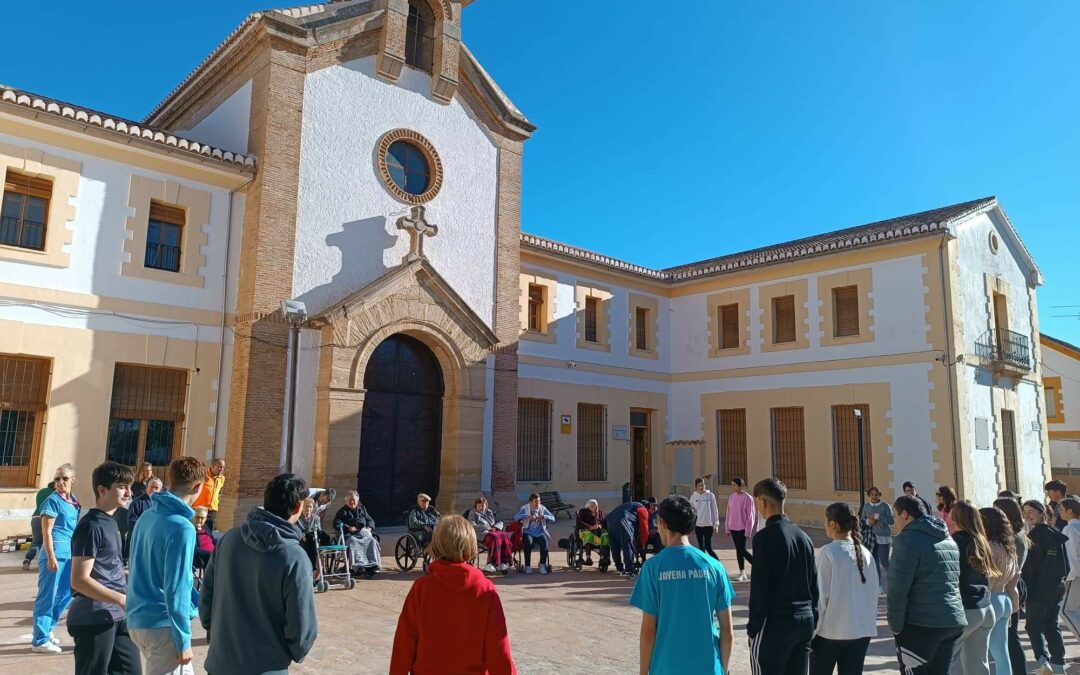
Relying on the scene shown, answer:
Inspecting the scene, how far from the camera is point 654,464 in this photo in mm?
22922

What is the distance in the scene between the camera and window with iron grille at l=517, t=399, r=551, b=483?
19.6 metres

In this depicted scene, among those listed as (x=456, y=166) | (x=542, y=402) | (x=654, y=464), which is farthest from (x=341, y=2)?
(x=654, y=464)

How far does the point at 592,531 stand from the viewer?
41.1ft

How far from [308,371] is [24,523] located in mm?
4708

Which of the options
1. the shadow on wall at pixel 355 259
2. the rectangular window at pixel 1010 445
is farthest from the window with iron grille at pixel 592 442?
the rectangular window at pixel 1010 445

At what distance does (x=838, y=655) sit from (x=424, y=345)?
11.9 metres

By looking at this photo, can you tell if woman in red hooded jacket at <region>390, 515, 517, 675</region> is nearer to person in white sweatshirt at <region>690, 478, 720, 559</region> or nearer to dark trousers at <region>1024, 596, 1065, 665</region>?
dark trousers at <region>1024, 596, 1065, 665</region>

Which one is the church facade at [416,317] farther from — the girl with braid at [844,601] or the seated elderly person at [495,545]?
the girl with braid at [844,601]

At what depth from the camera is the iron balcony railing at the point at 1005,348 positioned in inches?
765

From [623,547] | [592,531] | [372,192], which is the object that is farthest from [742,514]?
[372,192]

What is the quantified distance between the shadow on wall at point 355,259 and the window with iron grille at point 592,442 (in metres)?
7.86

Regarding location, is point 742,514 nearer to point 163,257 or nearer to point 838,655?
point 838,655

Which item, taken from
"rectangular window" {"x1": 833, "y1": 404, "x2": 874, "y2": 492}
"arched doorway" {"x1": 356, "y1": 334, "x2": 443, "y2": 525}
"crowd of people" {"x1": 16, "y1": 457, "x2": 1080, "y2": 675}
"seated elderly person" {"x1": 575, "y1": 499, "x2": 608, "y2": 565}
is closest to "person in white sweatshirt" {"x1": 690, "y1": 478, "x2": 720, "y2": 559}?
"seated elderly person" {"x1": 575, "y1": 499, "x2": 608, "y2": 565}

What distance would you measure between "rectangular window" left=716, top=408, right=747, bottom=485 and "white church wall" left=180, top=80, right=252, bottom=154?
47.1 feet
